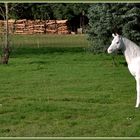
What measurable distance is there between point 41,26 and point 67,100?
55.7 feet

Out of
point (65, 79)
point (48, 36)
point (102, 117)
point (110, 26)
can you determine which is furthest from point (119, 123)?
point (48, 36)

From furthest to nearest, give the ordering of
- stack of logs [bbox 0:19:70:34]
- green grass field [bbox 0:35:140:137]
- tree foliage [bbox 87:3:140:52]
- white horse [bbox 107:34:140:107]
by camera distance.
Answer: stack of logs [bbox 0:19:70:34] < tree foliage [bbox 87:3:140:52] < white horse [bbox 107:34:140:107] < green grass field [bbox 0:35:140:137]

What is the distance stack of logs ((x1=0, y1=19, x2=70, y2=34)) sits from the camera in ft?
84.2

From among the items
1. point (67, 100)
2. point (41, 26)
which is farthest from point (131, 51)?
point (41, 26)

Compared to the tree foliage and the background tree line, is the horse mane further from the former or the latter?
the tree foliage

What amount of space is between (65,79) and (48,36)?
17.2 meters

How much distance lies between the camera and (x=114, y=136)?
8.09 meters

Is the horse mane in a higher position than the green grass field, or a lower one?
higher

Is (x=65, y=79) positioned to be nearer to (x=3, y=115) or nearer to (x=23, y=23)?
(x=3, y=115)

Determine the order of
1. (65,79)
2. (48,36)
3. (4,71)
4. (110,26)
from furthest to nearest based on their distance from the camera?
(48,36) < (110,26) < (4,71) < (65,79)

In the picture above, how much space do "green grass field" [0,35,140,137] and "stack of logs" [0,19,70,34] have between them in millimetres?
5831

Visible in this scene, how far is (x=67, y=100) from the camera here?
11.2 metres

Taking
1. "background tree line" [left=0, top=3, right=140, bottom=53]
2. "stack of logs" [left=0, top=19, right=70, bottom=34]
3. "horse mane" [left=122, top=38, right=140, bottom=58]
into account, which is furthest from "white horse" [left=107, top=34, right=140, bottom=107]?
"stack of logs" [left=0, top=19, right=70, bottom=34]

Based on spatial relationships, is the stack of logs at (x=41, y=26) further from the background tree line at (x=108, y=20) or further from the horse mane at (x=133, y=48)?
the horse mane at (x=133, y=48)
